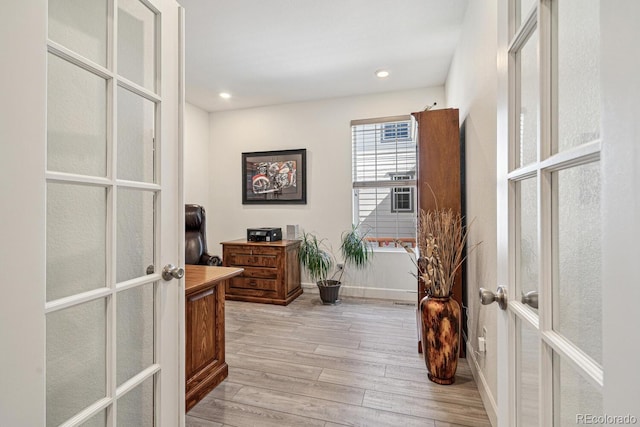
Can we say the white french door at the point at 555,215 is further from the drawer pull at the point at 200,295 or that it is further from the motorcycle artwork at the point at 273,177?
the motorcycle artwork at the point at 273,177

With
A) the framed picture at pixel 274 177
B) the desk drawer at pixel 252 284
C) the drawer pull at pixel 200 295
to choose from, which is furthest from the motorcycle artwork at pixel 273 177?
the drawer pull at pixel 200 295

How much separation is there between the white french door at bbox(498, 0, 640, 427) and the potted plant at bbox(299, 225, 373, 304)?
→ 2908mm

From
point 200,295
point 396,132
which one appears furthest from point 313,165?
point 200,295

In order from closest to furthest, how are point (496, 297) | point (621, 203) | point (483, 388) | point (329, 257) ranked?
point (621, 203) → point (496, 297) → point (483, 388) → point (329, 257)

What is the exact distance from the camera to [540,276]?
685mm

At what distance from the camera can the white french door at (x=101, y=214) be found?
0.73 m

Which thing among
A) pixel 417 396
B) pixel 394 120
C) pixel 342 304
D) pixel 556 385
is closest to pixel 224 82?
pixel 394 120

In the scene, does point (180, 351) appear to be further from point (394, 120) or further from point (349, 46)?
point (394, 120)

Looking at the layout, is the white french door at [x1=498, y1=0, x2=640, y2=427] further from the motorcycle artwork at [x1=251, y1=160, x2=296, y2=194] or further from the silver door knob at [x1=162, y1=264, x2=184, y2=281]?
the motorcycle artwork at [x1=251, y1=160, x2=296, y2=194]

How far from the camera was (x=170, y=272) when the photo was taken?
120 centimetres

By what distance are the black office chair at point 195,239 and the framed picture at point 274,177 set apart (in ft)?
3.13

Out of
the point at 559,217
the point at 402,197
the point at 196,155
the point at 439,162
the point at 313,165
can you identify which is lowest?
the point at 559,217

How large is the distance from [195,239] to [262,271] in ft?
2.93

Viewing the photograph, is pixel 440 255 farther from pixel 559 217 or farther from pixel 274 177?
pixel 274 177
